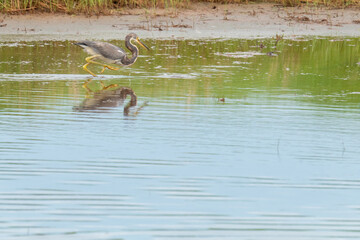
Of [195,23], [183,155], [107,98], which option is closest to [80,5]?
[195,23]

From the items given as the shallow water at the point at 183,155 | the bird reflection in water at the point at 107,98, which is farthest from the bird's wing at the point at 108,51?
the bird reflection in water at the point at 107,98

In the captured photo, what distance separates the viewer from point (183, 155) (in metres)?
6.23

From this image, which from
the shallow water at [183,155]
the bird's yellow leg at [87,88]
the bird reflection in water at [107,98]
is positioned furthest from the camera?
the bird's yellow leg at [87,88]

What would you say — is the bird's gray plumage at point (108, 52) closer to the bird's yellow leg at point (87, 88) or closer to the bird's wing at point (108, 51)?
the bird's wing at point (108, 51)

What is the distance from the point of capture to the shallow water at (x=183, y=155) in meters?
4.57

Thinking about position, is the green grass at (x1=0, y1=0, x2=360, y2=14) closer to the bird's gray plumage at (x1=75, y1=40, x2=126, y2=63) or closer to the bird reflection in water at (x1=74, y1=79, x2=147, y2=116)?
the bird's gray plumage at (x1=75, y1=40, x2=126, y2=63)

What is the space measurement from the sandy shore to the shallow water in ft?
14.7

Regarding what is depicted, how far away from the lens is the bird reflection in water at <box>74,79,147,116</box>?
848cm

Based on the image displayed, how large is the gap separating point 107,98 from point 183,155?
10.2 ft

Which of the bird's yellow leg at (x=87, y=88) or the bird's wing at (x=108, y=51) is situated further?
the bird's wing at (x=108, y=51)

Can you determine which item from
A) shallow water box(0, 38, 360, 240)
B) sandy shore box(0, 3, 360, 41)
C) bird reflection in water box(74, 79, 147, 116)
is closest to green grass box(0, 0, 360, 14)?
sandy shore box(0, 3, 360, 41)

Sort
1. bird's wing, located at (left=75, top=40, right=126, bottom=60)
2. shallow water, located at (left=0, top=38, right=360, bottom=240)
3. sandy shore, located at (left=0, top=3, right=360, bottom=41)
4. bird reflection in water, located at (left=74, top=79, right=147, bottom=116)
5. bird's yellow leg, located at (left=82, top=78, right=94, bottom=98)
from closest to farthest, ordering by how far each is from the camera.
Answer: shallow water, located at (left=0, top=38, right=360, bottom=240) < bird reflection in water, located at (left=74, top=79, right=147, bottom=116) < bird's yellow leg, located at (left=82, top=78, right=94, bottom=98) < bird's wing, located at (left=75, top=40, right=126, bottom=60) < sandy shore, located at (left=0, top=3, right=360, bottom=41)

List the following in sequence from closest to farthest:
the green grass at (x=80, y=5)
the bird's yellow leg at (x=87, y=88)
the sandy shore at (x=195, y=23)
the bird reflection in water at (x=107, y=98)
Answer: the bird reflection in water at (x=107, y=98), the bird's yellow leg at (x=87, y=88), the sandy shore at (x=195, y=23), the green grass at (x=80, y=5)

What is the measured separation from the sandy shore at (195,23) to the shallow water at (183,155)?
14.7ft
